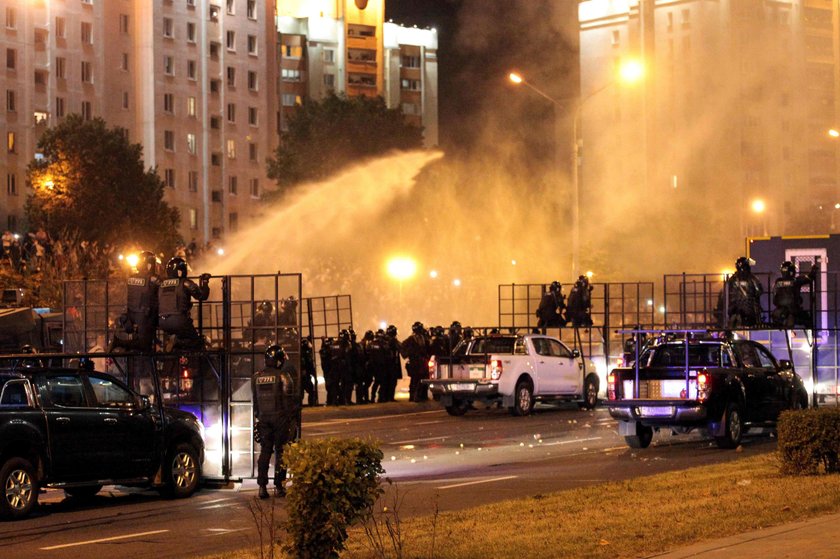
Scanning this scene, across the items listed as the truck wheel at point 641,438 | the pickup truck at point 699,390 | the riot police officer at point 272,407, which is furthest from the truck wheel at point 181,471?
the truck wheel at point 641,438

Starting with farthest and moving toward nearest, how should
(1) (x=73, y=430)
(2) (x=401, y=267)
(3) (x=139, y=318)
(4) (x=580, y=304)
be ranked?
(2) (x=401, y=267) → (4) (x=580, y=304) → (3) (x=139, y=318) → (1) (x=73, y=430)

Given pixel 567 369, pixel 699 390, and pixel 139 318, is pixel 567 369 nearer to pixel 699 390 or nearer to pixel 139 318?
pixel 699 390

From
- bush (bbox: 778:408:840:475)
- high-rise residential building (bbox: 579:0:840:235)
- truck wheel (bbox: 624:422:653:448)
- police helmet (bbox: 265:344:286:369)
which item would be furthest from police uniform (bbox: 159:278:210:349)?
high-rise residential building (bbox: 579:0:840:235)

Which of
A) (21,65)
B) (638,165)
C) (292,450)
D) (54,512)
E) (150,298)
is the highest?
(21,65)

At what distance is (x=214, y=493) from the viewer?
55.9 feet

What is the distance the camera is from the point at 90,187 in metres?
73.6

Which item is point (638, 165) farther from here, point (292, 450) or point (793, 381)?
point (292, 450)

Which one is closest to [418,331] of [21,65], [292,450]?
[292,450]

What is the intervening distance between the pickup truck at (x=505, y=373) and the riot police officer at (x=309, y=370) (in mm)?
2441

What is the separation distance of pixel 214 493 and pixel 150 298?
2.55 m

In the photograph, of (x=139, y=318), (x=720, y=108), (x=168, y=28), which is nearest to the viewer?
(x=139, y=318)

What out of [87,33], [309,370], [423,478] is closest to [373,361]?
[309,370]

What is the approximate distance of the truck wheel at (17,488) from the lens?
14.4 m

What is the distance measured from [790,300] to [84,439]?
14.4m
